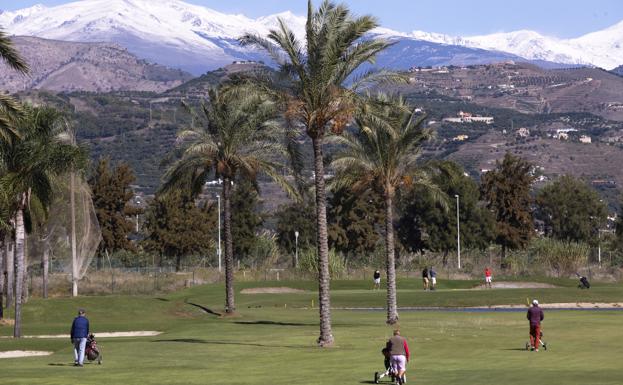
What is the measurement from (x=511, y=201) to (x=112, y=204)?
1771 inches

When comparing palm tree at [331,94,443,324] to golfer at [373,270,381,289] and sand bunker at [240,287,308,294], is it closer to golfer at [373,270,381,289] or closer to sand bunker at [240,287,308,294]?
golfer at [373,270,381,289]

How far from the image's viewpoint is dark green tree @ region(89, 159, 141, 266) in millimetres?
117062

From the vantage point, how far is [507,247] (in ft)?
443

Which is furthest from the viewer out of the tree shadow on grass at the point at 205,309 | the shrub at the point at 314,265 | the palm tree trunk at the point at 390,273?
the shrub at the point at 314,265

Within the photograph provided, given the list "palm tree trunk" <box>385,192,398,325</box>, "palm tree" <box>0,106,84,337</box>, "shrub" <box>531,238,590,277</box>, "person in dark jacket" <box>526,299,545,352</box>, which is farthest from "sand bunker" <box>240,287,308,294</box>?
"person in dark jacket" <box>526,299,545,352</box>

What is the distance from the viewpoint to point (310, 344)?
1918 inches

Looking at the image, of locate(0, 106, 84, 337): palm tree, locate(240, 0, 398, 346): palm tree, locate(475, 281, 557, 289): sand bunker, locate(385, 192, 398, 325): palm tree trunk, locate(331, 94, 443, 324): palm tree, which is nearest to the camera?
locate(240, 0, 398, 346): palm tree

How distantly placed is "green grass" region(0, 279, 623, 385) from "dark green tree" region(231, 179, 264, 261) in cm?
5083

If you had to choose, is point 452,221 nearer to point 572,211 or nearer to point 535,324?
point 572,211

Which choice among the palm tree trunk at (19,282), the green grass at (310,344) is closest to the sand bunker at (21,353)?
the green grass at (310,344)

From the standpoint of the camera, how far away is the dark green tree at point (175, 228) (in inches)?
4774

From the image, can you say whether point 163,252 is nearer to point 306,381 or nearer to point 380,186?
point 380,186

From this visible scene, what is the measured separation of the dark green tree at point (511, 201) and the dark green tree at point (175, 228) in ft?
108

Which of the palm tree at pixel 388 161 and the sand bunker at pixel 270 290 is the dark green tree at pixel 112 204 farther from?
the palm tree at pixel 388 161
